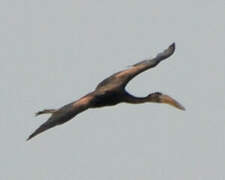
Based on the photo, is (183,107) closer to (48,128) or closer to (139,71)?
(139,71)

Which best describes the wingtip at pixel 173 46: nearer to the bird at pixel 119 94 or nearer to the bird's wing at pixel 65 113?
the bird at pixel 119 94

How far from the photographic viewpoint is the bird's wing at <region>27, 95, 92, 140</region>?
32438 mm

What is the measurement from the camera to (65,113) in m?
33.9

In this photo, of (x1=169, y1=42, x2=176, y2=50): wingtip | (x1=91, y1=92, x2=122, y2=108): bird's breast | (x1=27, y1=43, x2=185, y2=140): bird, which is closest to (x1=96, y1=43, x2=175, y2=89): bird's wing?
(x1=27, y1=43, x2=185, y2=140): bird

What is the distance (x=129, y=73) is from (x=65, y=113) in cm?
522

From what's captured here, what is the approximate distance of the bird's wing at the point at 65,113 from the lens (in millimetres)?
32438

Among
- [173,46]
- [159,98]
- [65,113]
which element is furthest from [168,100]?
[65,113]

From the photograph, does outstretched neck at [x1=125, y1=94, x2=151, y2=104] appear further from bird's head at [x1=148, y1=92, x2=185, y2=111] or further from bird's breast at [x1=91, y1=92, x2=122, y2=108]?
bird's breast at [x1=91, y1=92, x2=122, y2=108]

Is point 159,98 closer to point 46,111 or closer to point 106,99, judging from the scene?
point 106,99

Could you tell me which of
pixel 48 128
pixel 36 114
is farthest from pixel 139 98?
pixel 48 128

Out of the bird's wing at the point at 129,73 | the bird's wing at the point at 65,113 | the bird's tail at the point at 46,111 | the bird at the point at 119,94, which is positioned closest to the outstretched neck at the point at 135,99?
the bird at the point at 119,94

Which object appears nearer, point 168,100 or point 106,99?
point 106,99

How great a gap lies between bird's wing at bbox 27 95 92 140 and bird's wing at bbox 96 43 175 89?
2.19 meters

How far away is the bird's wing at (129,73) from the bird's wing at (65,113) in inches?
86.4
